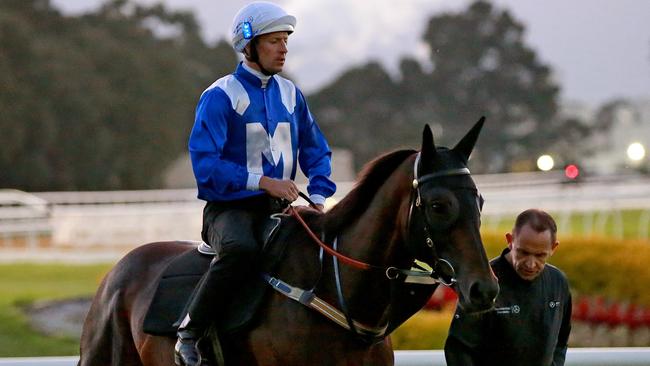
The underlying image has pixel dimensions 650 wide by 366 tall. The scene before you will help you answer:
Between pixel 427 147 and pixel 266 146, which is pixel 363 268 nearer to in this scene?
pixel 427 147

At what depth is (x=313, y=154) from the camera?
15.1 feet

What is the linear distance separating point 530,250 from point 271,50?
1202mm

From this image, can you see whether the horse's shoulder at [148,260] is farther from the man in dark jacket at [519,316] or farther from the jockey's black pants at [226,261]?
the man in dark jacket at [519,316]

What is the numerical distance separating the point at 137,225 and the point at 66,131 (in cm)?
1817

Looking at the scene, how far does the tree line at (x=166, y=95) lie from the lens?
1480 inches

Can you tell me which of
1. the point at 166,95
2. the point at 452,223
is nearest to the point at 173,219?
the point at 452,223

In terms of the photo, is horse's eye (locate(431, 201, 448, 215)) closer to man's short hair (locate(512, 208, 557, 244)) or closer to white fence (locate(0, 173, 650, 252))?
man's short hair (locate(512, 208, 557, 244))

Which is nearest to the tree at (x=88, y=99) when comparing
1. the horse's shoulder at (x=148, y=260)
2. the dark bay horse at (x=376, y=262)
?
the horse's shoulder at (x=148, y=260)

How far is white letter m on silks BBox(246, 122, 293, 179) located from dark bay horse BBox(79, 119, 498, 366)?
24cm

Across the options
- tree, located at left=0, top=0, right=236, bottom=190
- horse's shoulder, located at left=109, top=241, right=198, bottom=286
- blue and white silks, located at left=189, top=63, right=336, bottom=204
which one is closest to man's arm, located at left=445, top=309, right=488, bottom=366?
blue and white silks, located at left=189, top=63, right=336, bottom=204

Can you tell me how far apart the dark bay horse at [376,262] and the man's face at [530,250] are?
0.27 metres

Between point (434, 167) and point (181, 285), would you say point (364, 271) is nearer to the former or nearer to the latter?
point (434, 167)

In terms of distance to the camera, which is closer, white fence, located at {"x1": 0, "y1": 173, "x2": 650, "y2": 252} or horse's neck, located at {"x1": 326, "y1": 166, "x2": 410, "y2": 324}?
horse's neck, located at {"x1": 326, "y1": 166, "x2": 410, "y2": 324}

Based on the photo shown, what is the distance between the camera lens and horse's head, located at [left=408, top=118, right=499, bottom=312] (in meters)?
3.65
